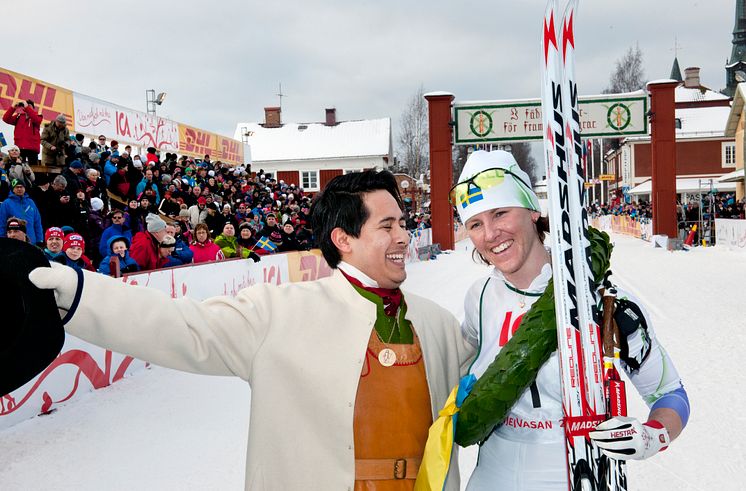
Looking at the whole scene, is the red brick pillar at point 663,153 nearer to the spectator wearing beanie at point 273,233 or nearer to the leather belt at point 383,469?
the spectator wearing beanie at point 273,233

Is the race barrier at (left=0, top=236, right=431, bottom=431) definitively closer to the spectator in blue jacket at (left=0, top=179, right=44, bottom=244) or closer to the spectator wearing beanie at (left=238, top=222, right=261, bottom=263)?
the spectator wearing beanie at (left=238, top=222, right=261, bottom=263)

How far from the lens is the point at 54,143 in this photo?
10.6 metres

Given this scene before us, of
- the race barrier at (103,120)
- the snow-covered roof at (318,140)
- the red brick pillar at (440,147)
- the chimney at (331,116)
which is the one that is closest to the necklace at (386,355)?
the race barrier at (103,120)

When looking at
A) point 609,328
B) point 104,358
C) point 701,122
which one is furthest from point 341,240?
point 701,122

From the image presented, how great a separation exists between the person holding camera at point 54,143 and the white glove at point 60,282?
404 inches

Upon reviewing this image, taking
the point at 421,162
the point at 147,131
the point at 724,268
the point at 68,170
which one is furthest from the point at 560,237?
the point at 421,162

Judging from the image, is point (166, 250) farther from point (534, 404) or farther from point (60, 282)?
point (60, 282)

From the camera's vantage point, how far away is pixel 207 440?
15.7ft

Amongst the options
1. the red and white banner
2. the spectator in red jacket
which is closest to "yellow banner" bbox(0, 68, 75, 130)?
the red and white banner

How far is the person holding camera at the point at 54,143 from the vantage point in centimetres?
1050

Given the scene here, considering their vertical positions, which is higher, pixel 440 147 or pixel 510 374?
pixel 440 147

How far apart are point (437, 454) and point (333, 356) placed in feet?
1.53

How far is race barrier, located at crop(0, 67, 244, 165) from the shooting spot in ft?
37.4

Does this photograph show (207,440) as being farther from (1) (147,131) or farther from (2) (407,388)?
(1) (147,131)
